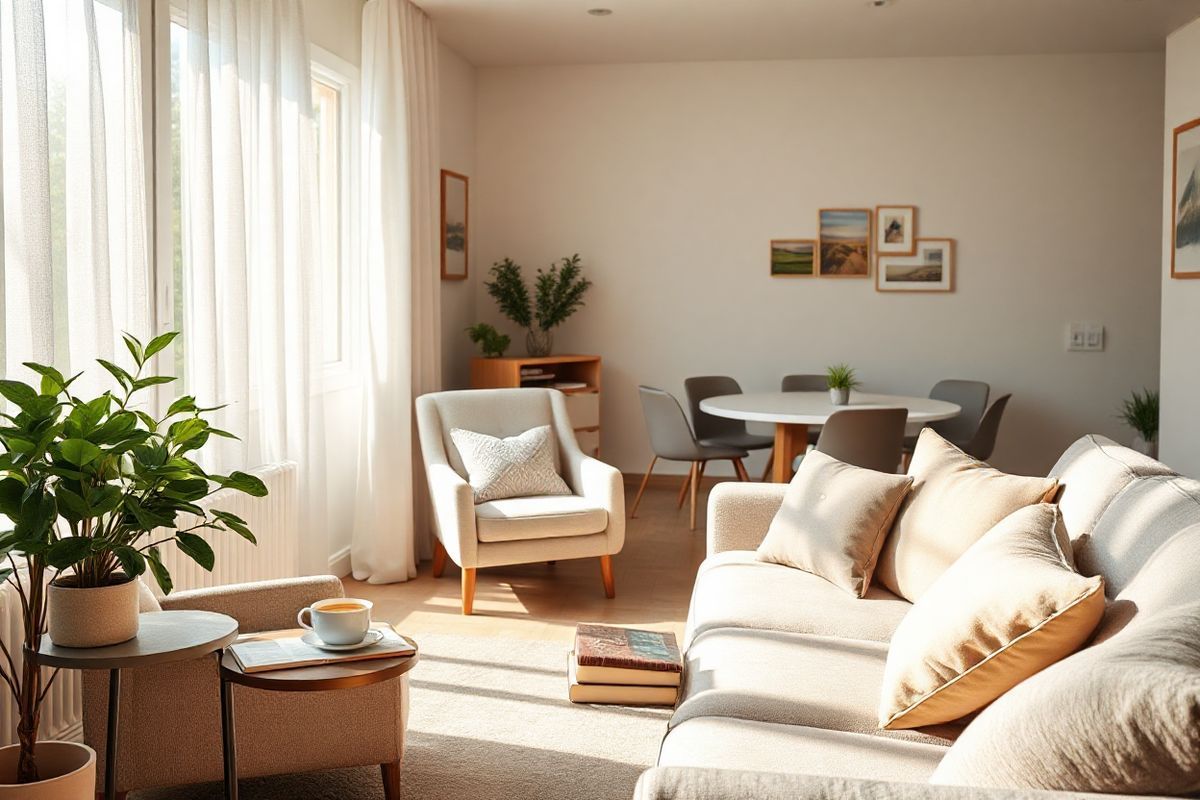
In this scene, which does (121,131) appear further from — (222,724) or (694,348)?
(694,348)

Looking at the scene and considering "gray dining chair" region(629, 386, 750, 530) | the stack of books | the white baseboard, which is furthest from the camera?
"gray dining chair" region(629, 386, 750, 530)

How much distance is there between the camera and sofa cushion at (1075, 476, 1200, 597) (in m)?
1.96

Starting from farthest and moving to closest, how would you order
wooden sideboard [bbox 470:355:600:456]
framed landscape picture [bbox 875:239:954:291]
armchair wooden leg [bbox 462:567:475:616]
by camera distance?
framed landscape picture [bbox 875:239:954:291]
wooden sideboard [bbox 470:355:600:456]
armchair wooden leg [bbox 462:567:475:616]

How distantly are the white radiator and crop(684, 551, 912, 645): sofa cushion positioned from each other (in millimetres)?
1513

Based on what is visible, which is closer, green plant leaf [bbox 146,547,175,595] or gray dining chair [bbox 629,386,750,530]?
green plant leaf [bbox 146,547,175,595]

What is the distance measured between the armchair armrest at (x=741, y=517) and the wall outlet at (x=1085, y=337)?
391 cm

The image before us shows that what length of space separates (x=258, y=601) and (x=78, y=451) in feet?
2.81

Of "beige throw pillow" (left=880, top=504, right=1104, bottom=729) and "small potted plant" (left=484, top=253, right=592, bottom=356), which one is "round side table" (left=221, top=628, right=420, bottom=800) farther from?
"small potted plant" (left=484, top=253, right=592, bottom=356)

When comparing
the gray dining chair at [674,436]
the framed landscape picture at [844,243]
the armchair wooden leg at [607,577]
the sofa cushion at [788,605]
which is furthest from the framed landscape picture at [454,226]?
the sofa cushion at [788,605]

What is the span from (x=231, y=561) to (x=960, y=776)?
106 inches

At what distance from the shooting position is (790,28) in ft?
19.5

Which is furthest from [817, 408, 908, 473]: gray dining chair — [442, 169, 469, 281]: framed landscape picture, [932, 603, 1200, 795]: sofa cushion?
[932, 603, 1200, 795]: sofa cushion

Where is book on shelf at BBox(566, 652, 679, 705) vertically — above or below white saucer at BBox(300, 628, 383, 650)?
below

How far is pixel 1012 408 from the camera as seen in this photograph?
6.72m
